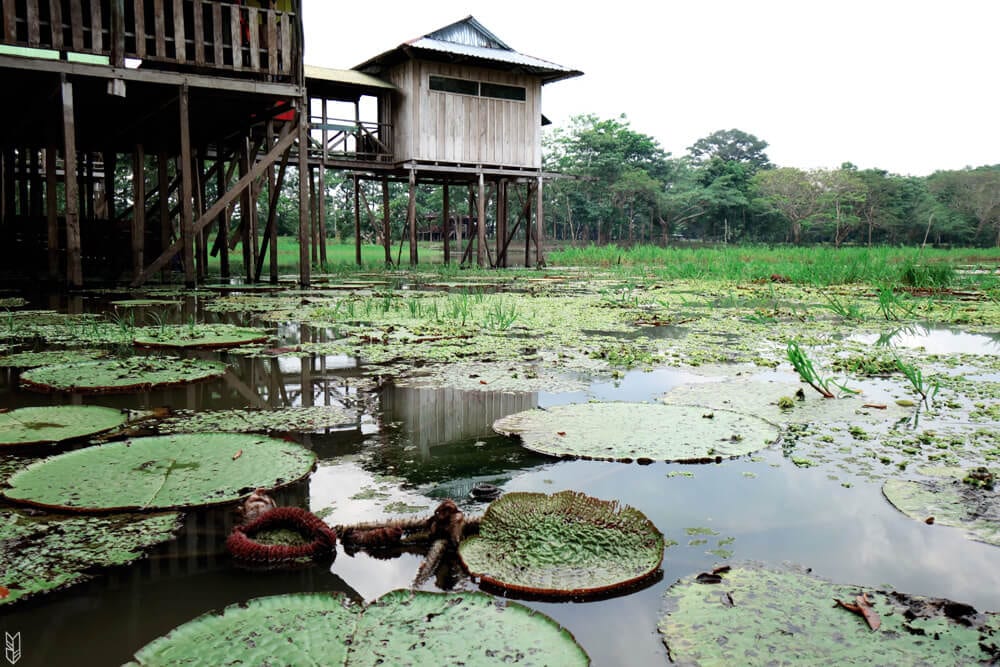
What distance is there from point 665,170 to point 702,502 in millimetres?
44899

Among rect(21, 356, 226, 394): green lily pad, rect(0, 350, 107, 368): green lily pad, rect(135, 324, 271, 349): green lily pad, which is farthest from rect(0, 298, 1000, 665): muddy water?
rect(135, 324, 271, 349): green lily pad

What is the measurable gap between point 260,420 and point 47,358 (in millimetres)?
1843

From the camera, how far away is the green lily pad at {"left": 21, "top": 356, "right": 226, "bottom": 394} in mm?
3014

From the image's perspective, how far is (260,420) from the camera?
2.59 meters

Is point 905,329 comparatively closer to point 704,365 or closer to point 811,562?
point 704,365

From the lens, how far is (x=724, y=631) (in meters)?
1.21

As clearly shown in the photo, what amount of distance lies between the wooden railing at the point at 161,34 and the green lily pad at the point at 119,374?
5364 mm

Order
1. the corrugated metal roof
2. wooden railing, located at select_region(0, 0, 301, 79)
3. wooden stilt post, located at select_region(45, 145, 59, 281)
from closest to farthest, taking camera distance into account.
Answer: wooden railing, located at select_region(0, 0, 301, 79)
wooden stilt post, located at select_region(45, 145, 59, 281)
the corrugated metal roof

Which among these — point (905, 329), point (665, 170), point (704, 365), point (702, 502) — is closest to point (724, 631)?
point (702, 502)

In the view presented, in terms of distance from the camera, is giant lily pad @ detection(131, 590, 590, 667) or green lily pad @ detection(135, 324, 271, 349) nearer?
giant lily pad @ detection(131, 590, 590, 667)

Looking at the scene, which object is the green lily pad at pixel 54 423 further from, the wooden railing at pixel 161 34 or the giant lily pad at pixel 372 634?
the wooden railing at pixel 161 34

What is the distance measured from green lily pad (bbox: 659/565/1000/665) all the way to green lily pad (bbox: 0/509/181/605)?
1.12 m

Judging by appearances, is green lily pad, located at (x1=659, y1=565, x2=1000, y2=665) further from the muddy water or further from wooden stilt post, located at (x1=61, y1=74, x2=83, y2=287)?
wooden stilt post, located at (x1=61, y1=74, x2=83, y2=287)

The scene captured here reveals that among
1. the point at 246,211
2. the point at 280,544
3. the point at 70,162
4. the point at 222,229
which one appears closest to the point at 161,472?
the point at 280,544
